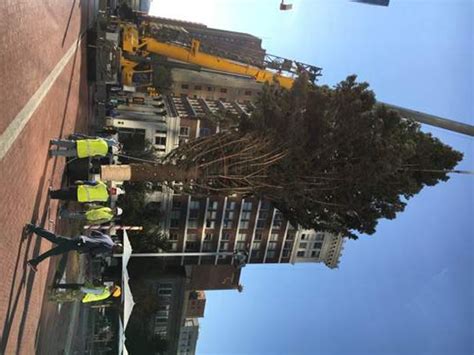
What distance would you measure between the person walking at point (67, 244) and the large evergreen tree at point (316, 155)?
138 inches

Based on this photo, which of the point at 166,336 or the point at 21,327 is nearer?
the point at 21,327

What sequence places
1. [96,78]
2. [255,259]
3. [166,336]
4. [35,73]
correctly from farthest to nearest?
[255,259] → [166,336] → [96,78] → [35,73]

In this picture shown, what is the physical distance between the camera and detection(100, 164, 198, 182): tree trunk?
13.7 m

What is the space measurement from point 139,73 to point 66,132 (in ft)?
62.2

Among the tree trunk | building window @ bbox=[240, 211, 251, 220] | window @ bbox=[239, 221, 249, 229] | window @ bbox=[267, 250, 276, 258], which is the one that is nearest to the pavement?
the tree trunk

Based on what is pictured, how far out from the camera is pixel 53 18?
14.0 meters

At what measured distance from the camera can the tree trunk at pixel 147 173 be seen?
13.7 meters

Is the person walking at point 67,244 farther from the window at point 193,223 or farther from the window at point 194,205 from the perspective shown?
the window at point 193,223

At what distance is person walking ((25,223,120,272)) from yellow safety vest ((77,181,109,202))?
5.36 ft

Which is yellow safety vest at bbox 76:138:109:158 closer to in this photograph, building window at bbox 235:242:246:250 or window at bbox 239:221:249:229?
window at bbox 239:221:249:229

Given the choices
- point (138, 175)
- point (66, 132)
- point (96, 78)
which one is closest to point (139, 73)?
point (96, 78)

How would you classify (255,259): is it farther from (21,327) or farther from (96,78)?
(21,327)

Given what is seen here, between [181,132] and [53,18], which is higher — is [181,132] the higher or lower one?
the lower one

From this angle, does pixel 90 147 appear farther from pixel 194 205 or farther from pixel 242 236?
pixel 242 236
